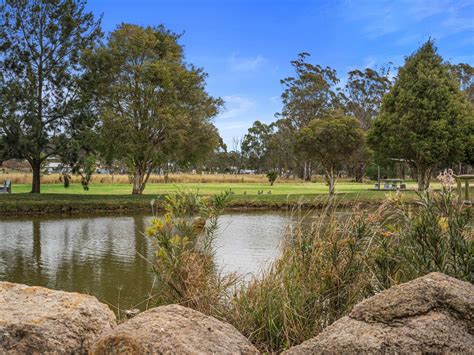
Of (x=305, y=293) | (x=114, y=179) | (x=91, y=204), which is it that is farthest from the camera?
(x=114, y=179)

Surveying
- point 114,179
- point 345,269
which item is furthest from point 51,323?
point 114,179

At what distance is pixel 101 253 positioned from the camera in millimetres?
11016

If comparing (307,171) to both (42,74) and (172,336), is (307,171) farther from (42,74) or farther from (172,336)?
(172,336)

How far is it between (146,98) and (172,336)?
25604 millimetres

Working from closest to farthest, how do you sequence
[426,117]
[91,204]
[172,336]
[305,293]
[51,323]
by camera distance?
1. [172,336]
2. [51,323]
3. [305,293]
4. [91,204]
5. [426,117]

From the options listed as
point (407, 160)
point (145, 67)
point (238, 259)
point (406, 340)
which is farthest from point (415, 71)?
point (406, 340)

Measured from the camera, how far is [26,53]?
26219mm

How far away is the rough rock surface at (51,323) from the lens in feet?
9.05

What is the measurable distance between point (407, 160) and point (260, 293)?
2991 cm

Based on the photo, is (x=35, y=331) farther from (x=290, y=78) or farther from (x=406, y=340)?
(x=290, y=78)

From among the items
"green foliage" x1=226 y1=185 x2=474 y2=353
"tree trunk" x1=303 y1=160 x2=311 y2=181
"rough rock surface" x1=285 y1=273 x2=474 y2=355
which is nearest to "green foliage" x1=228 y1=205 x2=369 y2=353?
"green foliage" x1=226 y1=185 x2=474 y2=353

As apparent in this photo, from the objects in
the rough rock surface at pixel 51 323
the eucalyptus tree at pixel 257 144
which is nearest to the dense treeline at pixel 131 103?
the rough rock surface at pixel 51 323

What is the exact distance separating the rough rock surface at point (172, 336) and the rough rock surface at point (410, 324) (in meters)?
0.35

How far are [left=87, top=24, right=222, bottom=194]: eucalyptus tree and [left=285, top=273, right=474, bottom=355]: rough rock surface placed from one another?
76.8 feet
